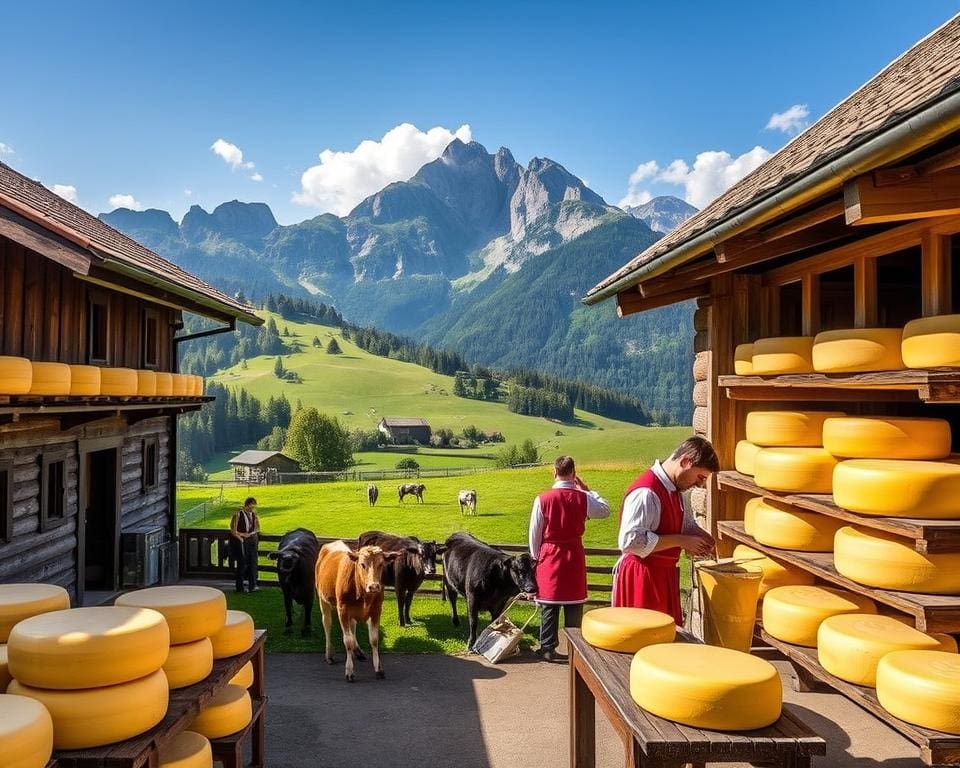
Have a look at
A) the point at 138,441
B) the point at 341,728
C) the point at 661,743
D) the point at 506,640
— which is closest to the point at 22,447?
the point at 138,441

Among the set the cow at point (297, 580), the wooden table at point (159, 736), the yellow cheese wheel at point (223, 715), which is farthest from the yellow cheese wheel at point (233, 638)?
the cow at point (297, 580)

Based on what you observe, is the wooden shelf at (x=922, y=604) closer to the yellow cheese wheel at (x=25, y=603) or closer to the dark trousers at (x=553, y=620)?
the dark trousers at (x=553, y=620)

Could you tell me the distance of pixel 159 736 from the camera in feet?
13.7

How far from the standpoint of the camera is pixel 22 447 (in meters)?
11.1

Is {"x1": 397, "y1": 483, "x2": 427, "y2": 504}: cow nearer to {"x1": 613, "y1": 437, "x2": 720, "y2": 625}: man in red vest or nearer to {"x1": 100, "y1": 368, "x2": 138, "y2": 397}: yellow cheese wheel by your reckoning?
{"x1": 100, "y1": 368, "x2": 138, "y2": 397}: yellow cheese wheel

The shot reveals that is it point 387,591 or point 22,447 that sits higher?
point 22,447

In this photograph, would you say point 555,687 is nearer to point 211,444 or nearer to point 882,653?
point 882,653

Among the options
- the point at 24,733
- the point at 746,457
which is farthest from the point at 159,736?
the point at 746,457

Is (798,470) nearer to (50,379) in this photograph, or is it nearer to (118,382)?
(50,379)

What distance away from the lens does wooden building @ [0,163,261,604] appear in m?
9.97

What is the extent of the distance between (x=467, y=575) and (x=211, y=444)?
120908 millimetres

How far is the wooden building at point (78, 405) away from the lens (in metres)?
9.97

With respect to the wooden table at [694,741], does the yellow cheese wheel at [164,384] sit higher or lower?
higher

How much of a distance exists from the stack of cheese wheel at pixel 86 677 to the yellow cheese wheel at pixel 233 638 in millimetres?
1447
